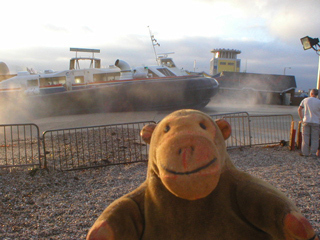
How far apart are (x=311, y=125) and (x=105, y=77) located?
36.6 ft

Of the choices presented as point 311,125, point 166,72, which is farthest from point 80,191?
point 166,72

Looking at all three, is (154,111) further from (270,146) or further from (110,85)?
(270,146)

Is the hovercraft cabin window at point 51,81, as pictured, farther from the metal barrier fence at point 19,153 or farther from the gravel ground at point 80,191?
the gravel ground at point 80,191

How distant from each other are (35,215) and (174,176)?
2.38 metres

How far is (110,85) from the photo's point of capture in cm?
1272

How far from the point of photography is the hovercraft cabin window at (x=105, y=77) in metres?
14.2

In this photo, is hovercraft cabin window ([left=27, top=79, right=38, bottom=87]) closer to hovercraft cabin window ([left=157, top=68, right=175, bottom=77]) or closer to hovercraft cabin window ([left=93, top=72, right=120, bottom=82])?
hovercraft cabin window ([left=93, top=72, right=120, bottom=82])

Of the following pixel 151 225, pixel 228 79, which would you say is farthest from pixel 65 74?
pixel 228 79

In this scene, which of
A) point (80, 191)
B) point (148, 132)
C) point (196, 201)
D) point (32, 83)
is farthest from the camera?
point (32, 83)

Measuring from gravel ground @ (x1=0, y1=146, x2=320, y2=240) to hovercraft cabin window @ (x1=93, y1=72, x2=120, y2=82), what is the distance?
33.2 feet

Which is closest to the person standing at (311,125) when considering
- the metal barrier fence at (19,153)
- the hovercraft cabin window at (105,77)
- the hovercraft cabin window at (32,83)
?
the metal barrier fence at (19,153)

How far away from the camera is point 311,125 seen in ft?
17.8

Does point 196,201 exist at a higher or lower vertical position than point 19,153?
higher

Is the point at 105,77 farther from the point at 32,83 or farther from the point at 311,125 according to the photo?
the point at 311,125
